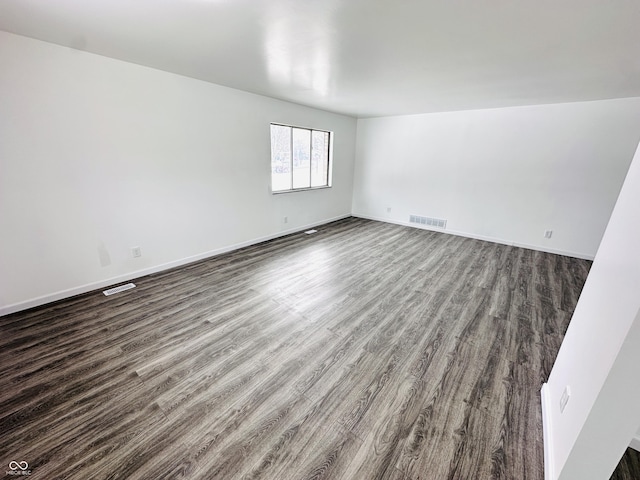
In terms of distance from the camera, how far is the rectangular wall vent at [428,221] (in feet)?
18.8

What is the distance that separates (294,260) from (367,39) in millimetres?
2869

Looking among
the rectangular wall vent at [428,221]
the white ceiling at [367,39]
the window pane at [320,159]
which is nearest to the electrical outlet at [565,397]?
the white ceiling at [367,39]

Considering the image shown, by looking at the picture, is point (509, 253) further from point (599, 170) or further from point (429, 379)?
point (429, 379)

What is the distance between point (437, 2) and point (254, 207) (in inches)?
144

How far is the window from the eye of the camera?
4855mm

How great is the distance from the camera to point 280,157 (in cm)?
493

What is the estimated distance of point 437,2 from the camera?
4.99 feet

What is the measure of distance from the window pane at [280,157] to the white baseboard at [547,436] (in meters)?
4.37

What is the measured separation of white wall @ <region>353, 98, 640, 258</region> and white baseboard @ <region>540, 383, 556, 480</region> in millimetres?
3906

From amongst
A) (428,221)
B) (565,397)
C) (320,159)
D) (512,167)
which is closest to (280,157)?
(320,159)

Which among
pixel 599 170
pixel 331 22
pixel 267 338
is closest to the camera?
pixel 331 22

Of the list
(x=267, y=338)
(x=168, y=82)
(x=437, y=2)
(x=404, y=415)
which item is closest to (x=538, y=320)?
(x=404, y=415)

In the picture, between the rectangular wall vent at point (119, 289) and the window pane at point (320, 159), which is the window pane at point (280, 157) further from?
the rectangular wall vent at point (119, 289)

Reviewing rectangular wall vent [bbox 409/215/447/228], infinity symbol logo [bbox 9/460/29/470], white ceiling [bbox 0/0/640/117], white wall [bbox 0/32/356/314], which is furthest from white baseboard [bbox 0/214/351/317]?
rectangular wall vent [bbox 409/215/447/228]
